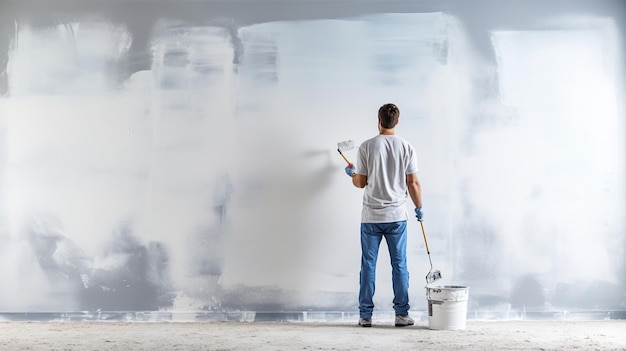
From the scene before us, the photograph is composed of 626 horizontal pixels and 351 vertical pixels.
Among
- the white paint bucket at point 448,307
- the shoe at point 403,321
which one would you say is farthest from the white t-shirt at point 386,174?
the shoe at point 403,321

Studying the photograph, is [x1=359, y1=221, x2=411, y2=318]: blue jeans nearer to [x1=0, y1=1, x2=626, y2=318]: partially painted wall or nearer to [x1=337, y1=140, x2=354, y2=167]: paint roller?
[x1=0, y1=1, x2=626, y2=318]: partially painted wall

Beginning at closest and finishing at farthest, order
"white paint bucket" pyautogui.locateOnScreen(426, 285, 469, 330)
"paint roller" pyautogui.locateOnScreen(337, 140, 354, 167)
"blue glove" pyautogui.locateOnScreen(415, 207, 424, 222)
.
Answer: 1. "white paint bucket" pyautogui.locateOnScreen(426, 285, 469, 330)
2. "blue glove" pyautogui.locateOnScreen(415, 207, 424, 222)
3. "paint roller" pyautogui.locateOnScreen(337, 140, 354, 167)

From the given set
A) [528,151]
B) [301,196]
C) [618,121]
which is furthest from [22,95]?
[618,121]

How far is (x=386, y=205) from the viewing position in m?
4.48

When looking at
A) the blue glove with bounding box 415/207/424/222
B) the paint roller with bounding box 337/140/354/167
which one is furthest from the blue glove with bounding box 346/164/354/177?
the blue glove with bounding box 415/207/424/222

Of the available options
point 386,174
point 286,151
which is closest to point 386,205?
point 386,174

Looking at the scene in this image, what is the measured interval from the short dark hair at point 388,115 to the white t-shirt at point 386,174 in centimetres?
7

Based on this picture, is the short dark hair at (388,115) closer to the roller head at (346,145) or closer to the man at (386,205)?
the man at (386,205)

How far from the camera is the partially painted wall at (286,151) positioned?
4.88 m

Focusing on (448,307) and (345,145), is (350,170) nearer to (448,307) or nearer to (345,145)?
(345,145)

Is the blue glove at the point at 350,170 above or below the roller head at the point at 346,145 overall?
below

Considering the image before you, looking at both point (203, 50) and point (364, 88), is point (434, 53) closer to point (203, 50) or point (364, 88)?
point (364, 88)

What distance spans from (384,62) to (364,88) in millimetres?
216

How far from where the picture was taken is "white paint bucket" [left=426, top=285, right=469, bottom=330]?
14.4 ft
